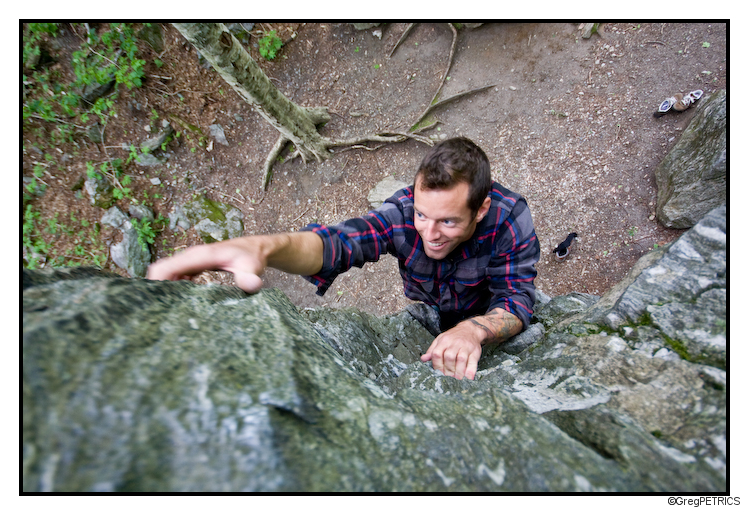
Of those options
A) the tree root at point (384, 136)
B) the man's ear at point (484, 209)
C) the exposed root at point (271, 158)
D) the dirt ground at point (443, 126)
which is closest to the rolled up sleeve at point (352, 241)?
the man's ear at point (484, 209)

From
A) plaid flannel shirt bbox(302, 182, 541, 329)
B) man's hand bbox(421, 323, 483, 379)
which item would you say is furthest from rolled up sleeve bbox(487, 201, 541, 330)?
man's hand bbox(421, 323, 483, 379)

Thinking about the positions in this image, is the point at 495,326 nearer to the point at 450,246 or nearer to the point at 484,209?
the point at 450,246

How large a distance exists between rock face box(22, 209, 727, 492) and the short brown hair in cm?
115

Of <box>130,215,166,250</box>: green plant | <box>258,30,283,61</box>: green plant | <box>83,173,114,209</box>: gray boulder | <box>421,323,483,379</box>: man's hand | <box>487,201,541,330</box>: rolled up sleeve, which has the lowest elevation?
<box>421,323,483,379</box>: man's hand

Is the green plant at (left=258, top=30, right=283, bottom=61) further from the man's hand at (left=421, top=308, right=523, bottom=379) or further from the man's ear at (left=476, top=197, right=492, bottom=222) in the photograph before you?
the man's hand at (left=421, top=308, right=523, bottom=379)

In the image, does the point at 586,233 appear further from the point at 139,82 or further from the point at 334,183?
the point at 139,82

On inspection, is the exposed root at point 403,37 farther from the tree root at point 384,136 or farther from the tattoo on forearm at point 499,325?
the tattoo on forearm at point 499,325

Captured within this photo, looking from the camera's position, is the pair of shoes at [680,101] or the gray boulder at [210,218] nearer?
the pair of shoes at [680,101]

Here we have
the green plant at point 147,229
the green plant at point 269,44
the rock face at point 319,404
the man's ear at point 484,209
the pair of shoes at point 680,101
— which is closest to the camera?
the rock face at point 319,404

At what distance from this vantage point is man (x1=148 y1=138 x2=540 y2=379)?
2.16 m

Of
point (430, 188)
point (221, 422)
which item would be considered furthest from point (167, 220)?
point (221, 422)

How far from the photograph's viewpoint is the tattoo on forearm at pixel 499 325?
2406 mm

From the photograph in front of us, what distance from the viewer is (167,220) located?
641 centimetres

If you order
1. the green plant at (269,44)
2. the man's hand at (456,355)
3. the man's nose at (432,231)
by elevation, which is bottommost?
the man's hand at (456,355)
